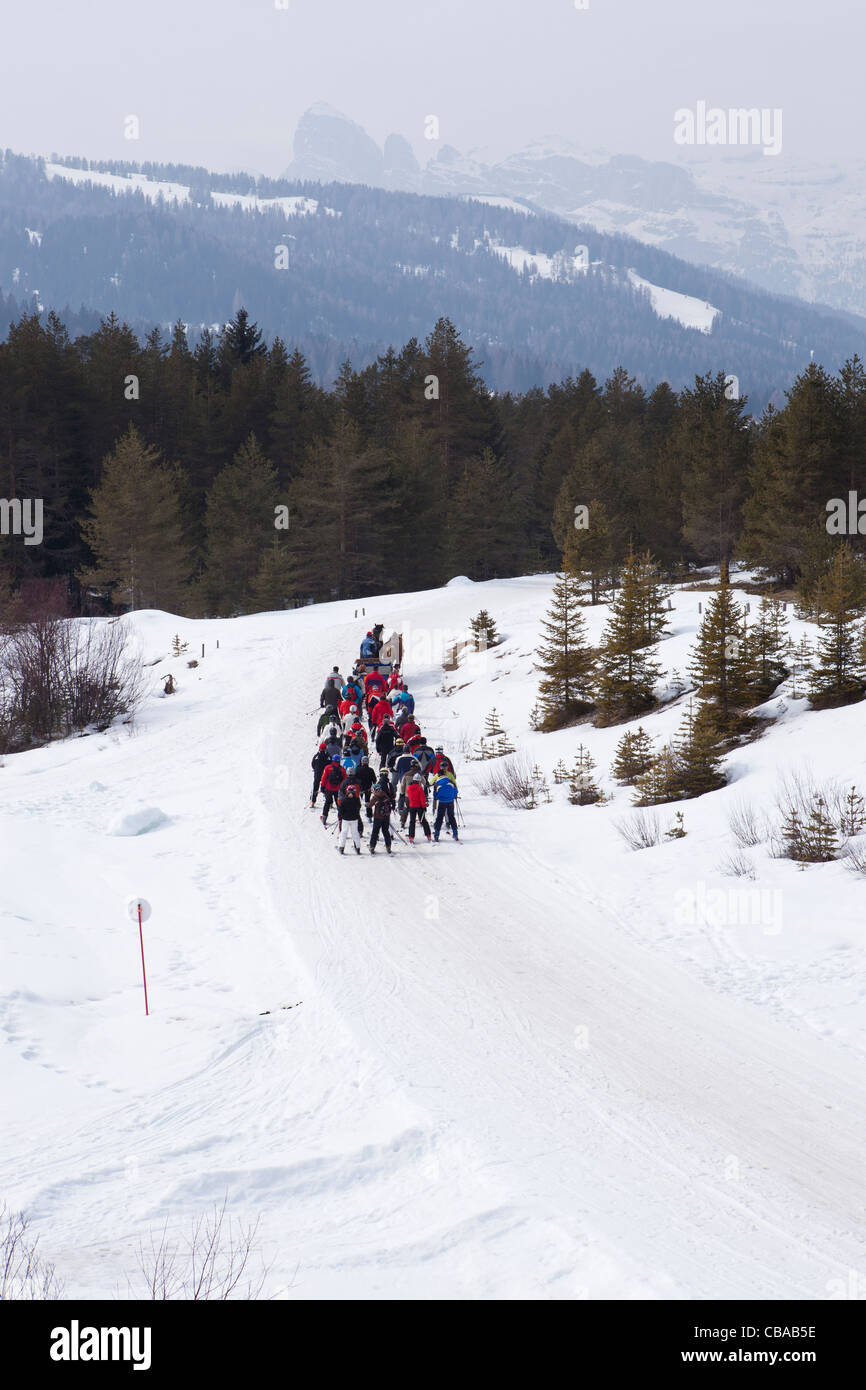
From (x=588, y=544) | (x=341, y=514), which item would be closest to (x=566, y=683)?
(x=588, y=544)

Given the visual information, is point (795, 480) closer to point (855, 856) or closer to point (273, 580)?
point (855, 856)

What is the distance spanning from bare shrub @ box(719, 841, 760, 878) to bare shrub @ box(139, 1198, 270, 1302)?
7837mm

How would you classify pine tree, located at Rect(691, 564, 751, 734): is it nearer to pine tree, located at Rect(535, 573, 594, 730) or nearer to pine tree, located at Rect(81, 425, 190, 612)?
pine tree, located at Rect(535, 573, 594, 730)

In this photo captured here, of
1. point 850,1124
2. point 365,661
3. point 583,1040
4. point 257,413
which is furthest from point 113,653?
point 257,413

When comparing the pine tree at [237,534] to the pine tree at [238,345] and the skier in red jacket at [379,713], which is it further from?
the skier in red jacket at [379,713]

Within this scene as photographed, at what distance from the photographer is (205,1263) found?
563 centimetres

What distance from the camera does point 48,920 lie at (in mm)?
12273

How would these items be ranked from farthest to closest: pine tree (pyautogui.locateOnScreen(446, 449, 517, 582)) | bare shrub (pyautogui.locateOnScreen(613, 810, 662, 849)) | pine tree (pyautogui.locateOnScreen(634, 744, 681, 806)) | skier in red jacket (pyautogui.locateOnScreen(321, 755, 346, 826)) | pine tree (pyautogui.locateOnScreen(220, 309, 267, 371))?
1. pine tree (pyautogui.locateOnScreen(220, 309, 267, 371))
2. pine tree (pyautogui.locateOnScreen(446, 449, 517, 582))
3. skier in red jacket (pyautogui.locateOnScreen(321, 755, 346, 826))
4. pine tree (pyautogui.locateOnScreen(634, 744, 681, 806))
5. bare shrub (pyautogui.locateOnScreen(613, 810, 662, 849))

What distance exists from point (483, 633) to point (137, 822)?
679 inches

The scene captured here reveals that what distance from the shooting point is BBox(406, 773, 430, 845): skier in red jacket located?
15859 millimetres

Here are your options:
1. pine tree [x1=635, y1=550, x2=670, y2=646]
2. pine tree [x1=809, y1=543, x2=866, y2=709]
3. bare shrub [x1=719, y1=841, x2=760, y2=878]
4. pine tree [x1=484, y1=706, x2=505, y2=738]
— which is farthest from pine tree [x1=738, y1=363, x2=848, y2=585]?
bare shrub [x1=719, y1=841, x2=760, y2=878]
